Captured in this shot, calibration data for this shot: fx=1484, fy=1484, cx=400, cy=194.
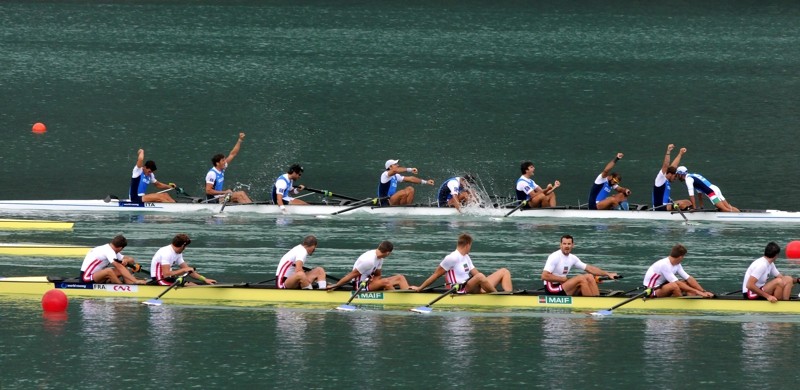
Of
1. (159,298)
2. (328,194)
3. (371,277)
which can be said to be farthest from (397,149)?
(159,298)

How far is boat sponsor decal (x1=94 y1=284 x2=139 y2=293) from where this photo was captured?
2011cm

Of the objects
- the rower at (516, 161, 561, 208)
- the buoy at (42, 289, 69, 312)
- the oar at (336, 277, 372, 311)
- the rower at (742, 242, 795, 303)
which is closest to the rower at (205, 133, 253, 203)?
the rower at (516, 161, 561, 208)

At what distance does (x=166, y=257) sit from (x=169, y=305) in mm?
654

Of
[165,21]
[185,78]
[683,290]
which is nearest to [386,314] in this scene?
[683,290]

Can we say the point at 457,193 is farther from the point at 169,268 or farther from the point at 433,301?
the point at 169,268

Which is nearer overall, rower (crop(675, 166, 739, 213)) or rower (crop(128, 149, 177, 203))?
rower (crop(675, 166, 739, 213))

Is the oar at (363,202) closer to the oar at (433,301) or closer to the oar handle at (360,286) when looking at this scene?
the oar handle at (360,286)

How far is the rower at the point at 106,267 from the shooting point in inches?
787

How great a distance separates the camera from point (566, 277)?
19.5 meters

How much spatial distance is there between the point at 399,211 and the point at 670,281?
9.07 metres

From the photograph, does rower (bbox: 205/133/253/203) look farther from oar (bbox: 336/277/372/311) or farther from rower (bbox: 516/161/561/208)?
oar (bbox: 336/277/372/311)

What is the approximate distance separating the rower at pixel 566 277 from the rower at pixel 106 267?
5.49 metres

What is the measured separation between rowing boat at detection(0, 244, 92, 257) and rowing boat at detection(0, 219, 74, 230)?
237cm

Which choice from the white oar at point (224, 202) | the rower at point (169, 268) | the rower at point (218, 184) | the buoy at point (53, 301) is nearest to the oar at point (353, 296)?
the rower at point (169, 268)
